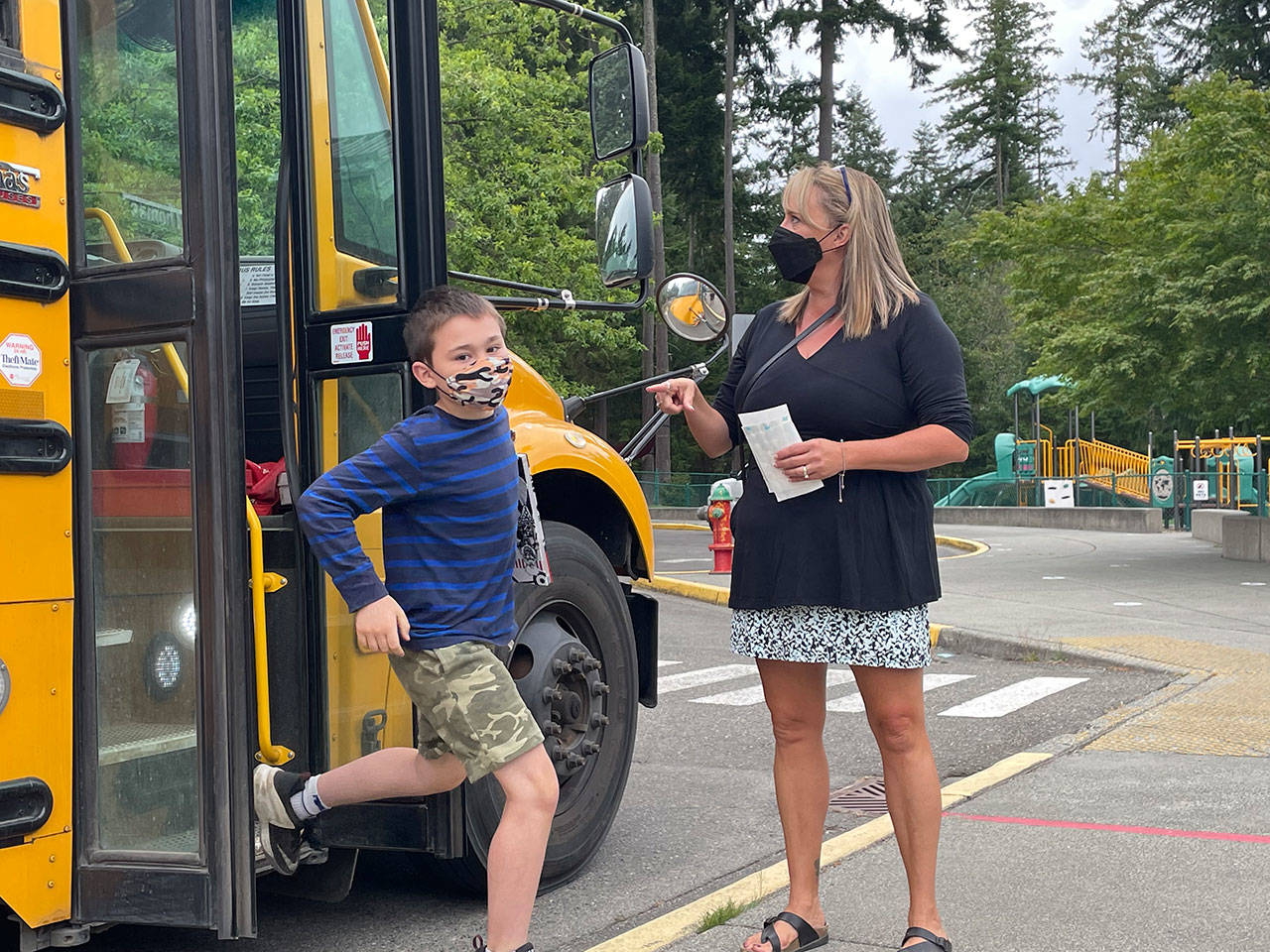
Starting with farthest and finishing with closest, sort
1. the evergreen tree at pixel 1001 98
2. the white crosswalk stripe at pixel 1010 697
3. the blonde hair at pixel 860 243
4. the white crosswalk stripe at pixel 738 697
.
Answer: the evergreen tree at pixel 1001 98 < the white crosswalk stripe at pixel 738 697 < the white crosswalk stripe at pixel 1010 697 < the blonde hair at pixel 860 243

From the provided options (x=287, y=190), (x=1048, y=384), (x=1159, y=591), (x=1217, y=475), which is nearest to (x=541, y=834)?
(x=287, y=190)

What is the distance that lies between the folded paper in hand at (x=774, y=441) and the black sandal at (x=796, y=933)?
1070 mm

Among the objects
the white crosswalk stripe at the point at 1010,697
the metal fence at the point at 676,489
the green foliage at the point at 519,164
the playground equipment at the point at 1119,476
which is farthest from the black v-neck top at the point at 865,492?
the metal fence at the point at 676,489

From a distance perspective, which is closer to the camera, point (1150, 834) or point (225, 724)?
point (225, 724)

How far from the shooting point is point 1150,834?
477 centimetres

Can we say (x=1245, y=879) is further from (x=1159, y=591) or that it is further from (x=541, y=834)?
(x=1159, y=591)

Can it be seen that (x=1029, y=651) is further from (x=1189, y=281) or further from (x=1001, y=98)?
(x=1001, y=98)

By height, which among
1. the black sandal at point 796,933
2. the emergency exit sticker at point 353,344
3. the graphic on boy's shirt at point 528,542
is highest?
the emergency exit sticker at point 353,344

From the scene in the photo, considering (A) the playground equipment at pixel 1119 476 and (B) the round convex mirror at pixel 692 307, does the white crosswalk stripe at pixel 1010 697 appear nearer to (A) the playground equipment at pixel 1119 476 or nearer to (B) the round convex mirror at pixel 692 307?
(B) the round convex mirror at pixel 692 307

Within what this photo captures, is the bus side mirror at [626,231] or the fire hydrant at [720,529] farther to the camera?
the fire hydrant at [720,529]

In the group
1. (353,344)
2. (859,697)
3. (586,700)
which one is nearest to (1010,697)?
(859,697)

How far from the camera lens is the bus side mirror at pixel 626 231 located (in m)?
4.48

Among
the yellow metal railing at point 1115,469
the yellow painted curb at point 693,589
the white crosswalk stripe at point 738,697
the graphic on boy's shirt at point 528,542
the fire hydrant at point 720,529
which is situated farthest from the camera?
the yellow metal railing at point 1115,469

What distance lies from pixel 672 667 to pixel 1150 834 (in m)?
5.36
